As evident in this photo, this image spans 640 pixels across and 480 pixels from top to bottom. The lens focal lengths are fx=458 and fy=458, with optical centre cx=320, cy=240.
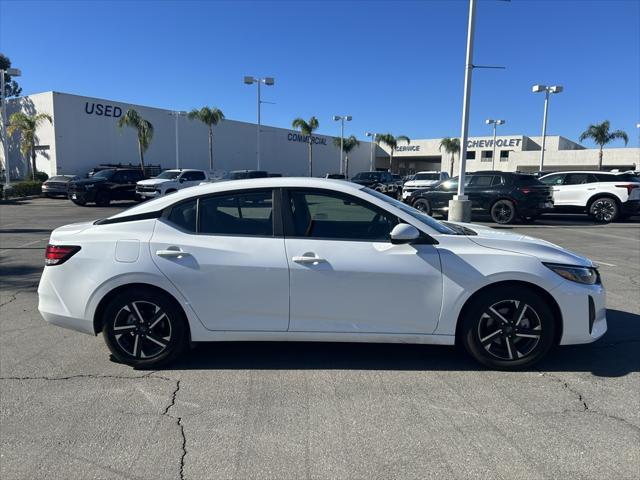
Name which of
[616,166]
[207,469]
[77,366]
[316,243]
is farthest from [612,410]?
[616,166]

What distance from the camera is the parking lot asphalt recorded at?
8.57ft

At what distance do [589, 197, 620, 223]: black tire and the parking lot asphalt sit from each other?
43.5 feet

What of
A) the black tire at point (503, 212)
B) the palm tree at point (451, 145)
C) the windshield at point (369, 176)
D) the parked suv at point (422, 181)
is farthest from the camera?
the palm tree at point (451, 145)

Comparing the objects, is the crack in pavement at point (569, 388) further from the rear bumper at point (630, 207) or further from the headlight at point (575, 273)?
the rear bumper at point (630, 207)

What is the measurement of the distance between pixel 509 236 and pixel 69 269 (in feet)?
12.4

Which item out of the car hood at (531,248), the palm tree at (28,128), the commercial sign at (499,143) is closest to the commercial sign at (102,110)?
the palm tree at (28,128)

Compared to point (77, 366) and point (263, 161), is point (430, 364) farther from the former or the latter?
point (263, 161)

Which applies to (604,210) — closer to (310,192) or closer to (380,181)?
(380,181)

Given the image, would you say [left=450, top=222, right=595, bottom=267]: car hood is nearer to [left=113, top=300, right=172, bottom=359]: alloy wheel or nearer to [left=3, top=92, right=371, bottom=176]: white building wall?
[left=113, top=300, right=172, bottom=359]: alloy wheel

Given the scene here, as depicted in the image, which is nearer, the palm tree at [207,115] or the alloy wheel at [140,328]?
the alloy wheel at [140,328]

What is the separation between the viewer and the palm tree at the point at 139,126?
34.7 meters

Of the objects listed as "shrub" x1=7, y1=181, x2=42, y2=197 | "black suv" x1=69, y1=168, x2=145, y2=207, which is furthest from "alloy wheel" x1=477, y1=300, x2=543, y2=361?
"shrub" x1=7, y1=181, x2=42, y2=197

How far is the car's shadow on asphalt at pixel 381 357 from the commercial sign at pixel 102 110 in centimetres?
3590

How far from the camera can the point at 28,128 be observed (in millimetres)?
32062
